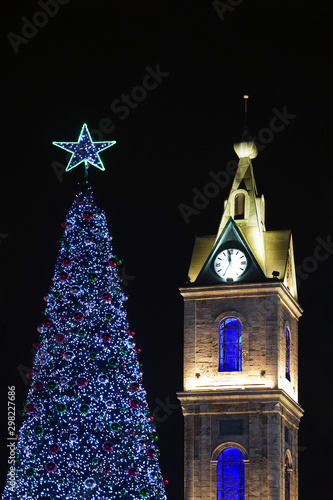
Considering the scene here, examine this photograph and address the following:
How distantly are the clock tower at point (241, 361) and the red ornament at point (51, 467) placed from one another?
21.1 metres

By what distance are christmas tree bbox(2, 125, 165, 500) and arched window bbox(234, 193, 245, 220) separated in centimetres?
2242

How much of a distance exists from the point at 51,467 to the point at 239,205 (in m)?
27.2

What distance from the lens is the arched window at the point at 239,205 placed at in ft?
238

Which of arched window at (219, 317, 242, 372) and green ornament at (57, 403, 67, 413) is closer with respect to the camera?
green ornament at (57, 403, 67, 413)

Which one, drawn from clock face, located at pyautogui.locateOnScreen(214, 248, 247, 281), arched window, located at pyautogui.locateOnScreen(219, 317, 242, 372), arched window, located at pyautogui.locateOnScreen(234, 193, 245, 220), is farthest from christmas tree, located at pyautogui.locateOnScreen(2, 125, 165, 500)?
arched window, located at pyautogui.locateOnScreen(234, 193, 245, 220)

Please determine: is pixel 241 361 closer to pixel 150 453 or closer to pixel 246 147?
pixel 246 147

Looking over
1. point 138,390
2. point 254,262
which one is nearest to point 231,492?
point 254,262

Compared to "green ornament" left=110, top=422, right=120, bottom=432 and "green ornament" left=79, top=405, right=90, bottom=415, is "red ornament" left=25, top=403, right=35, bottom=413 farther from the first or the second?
"green ornament" left=110, top=422, right=120, bottom=432

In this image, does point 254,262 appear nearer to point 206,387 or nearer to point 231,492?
point 206,387

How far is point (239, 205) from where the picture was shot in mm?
72562

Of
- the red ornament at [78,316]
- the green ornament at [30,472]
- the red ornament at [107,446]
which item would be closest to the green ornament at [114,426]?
the red ornament at [107,446]

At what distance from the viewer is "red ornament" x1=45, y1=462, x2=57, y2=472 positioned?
48094 millimetres

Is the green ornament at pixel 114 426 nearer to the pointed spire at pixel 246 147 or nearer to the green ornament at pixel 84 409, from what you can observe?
the green ornament at pixel 84 409

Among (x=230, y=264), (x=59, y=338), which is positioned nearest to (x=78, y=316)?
(x=59, y=338)
